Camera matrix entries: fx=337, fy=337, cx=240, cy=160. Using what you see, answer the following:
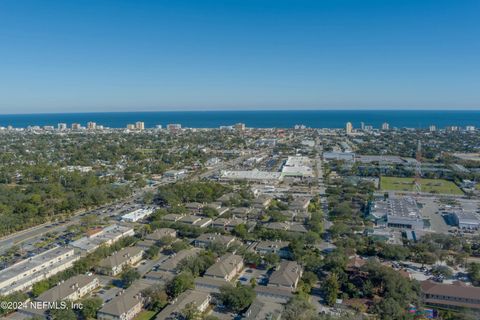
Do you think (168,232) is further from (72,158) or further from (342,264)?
(72,158)

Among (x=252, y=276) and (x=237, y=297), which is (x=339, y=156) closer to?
(x=252, y=276)

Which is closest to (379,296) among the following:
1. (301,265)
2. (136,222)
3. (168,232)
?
(301,265)

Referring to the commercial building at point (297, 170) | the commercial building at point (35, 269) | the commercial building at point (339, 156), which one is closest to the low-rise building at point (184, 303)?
the commercial building at point (35, 269)

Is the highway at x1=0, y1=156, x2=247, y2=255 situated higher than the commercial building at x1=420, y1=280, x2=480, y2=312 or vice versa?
the commercial building at x1=420, y1=280, x2=480, y2=312

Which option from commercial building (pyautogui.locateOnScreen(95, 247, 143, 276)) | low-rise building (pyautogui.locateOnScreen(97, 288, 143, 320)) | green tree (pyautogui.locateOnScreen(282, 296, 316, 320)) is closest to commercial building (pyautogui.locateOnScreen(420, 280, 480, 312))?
green tree (pyautogui.locateOnScreen(282, 296, 316, 320))

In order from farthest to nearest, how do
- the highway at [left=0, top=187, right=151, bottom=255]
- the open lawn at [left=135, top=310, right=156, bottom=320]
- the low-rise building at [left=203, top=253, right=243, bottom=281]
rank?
the highway at [left=0, top=187, right=151, bottom=255]
the low-rise building at [left=203, top=253, right=243, bottom=281]
the open lawn at [left=135, top=310, right=156, bottom=320]

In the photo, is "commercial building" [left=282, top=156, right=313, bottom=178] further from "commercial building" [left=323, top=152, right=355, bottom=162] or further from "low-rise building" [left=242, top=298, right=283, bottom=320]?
"low-rise building" [left=242, top=298, right=283, bottom=320]

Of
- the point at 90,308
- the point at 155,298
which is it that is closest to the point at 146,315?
the point at 155,298
